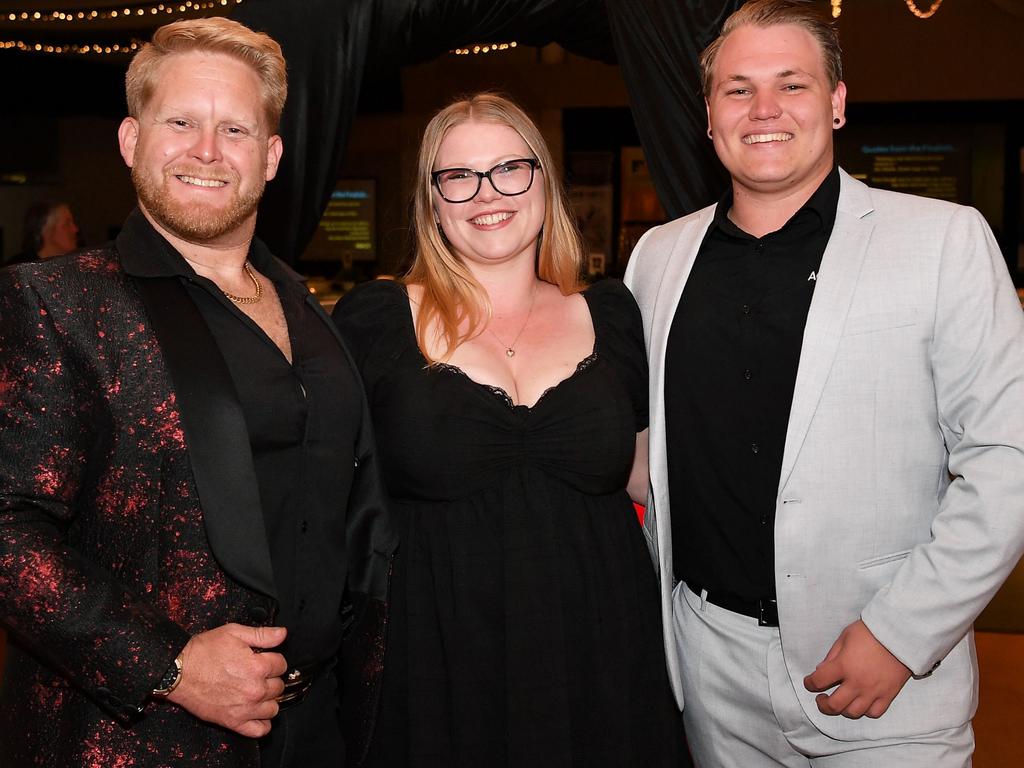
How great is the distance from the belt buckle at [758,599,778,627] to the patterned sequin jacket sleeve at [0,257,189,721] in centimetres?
104

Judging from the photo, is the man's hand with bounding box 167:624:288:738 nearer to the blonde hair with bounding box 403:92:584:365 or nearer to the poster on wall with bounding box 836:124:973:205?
the blonde hair with bounding box 403:92:584:365

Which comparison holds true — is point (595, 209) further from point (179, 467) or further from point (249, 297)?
point (179, 467)

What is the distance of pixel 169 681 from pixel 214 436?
1.24ft

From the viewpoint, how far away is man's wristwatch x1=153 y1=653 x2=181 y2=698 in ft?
4.71

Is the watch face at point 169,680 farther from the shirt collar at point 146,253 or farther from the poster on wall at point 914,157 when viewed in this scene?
the poster on wall at point 914,157

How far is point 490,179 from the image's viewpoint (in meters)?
2.15

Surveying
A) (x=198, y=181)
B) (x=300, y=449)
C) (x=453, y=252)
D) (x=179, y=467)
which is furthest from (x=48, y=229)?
(x=179, y=467)

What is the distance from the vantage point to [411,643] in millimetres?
1945

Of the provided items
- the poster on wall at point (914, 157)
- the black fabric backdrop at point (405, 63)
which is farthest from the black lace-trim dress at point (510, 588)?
the poster on wall at point (914, 157)

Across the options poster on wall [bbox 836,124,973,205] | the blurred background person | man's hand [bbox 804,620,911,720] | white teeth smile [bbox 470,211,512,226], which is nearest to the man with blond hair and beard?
white teeth smile [bbox 470,211,512,226]

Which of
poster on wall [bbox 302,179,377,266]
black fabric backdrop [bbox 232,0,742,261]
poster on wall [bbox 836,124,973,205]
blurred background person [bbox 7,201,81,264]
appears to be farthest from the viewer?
poster on wall [bbox 302,179,377,266]

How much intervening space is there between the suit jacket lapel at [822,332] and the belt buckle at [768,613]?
236 millimetres

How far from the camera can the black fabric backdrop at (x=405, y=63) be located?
2.67 meters

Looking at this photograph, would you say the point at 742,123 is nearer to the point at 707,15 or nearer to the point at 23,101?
the point at 707,15
